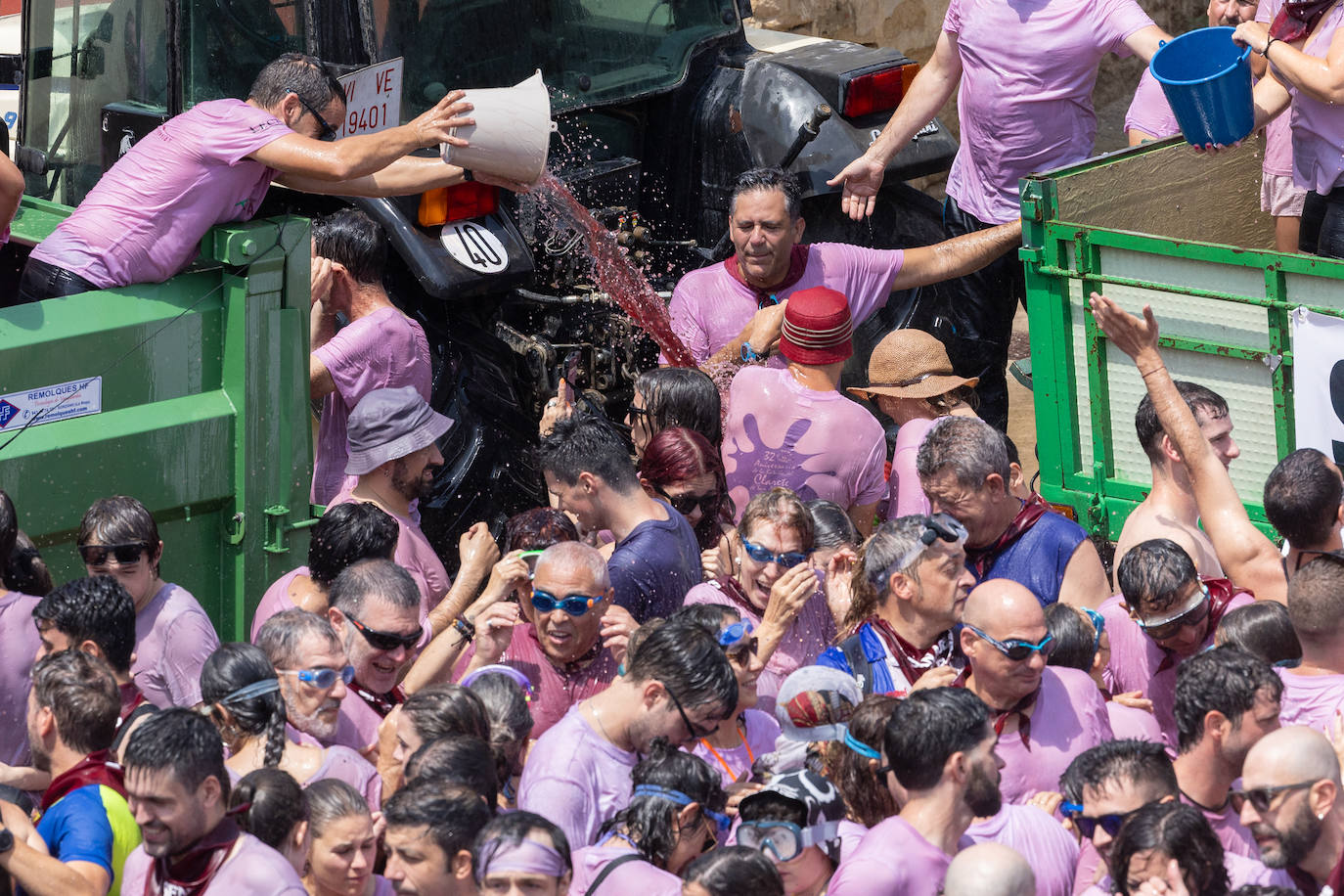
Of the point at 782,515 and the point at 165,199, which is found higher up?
the point at 165,199

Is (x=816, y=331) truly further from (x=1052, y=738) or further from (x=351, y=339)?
(x=1052, y=738)

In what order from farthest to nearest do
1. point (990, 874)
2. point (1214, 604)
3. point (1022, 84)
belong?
1. point (1022, 84)
2. point (1214, 604)
3. point (990, 874)

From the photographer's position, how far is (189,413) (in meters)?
4.57

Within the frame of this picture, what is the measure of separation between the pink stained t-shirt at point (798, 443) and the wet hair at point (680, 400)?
0.07 m

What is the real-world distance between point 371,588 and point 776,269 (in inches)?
80.6

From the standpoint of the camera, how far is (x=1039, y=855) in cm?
329

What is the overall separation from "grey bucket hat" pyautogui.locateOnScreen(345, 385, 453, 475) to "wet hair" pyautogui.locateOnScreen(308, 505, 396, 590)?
39 centimetres

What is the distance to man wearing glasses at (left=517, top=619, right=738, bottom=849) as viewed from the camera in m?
3.45

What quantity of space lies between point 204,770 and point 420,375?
7.63 feet

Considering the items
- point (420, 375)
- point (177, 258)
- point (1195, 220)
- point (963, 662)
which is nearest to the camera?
point (963, 662)

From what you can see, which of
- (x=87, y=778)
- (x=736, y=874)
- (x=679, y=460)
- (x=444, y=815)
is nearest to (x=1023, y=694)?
(x=736, y=874)

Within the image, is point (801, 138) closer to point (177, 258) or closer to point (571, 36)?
point (571, 36)

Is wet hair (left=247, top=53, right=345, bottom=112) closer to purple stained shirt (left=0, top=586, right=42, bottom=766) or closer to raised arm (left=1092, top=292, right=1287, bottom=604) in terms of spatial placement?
purple stained shirt (left=0, top=586, right=42, bottom=766)

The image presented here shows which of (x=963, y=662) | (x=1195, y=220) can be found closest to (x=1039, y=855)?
(x=963, y=662)
